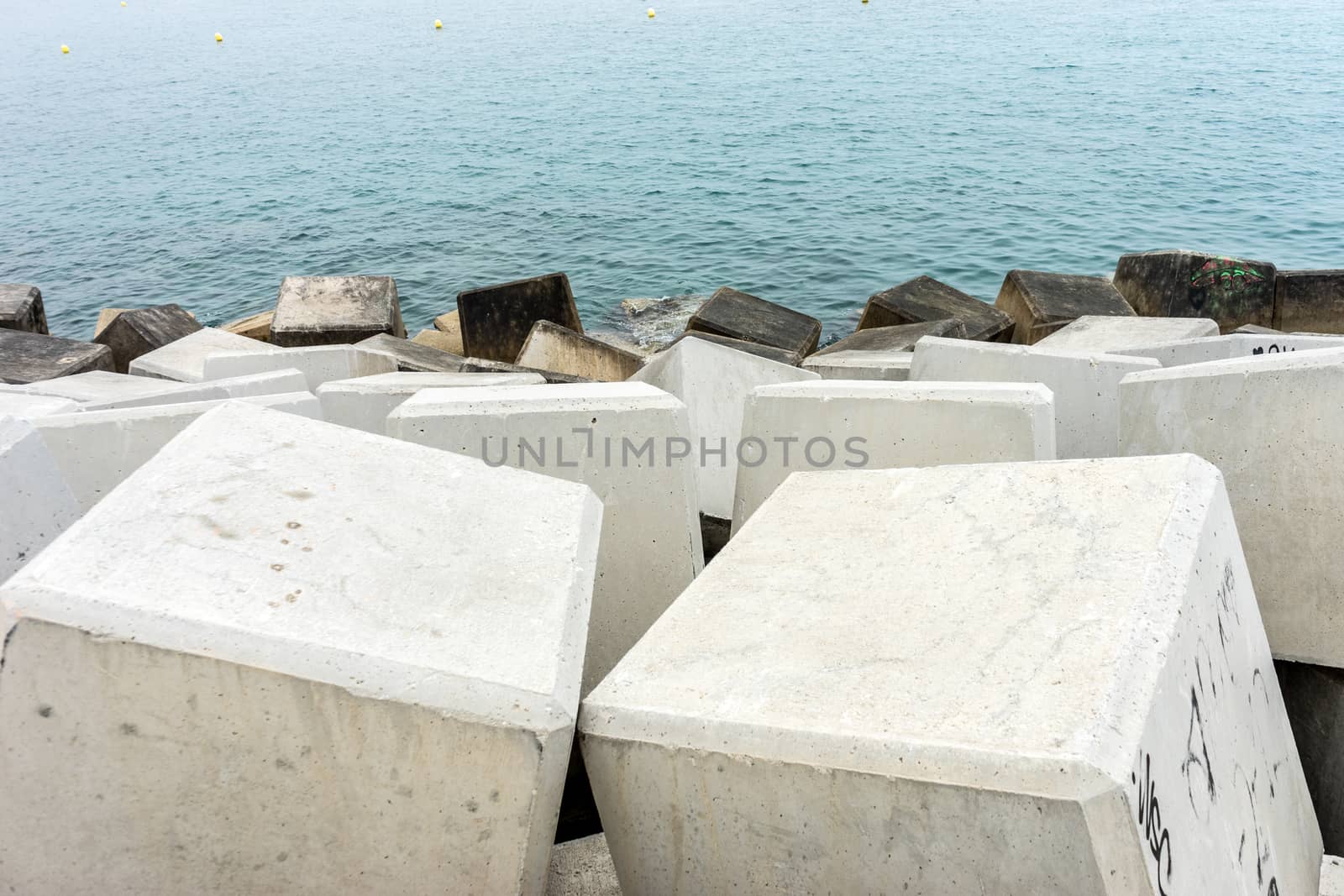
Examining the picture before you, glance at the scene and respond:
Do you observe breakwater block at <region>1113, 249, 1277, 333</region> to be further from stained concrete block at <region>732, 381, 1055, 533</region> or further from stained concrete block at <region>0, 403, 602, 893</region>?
stained concrete block at <region>0, 403, 602, 893</region>

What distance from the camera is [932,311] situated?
750cm

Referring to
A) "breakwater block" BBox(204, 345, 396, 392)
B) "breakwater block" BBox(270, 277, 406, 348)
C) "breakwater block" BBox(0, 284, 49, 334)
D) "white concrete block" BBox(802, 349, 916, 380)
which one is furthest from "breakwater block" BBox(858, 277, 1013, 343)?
"breakwater block" BBox(0, 284, 49, 334)

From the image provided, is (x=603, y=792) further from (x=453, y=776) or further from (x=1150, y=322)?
(x=1150, y=322)

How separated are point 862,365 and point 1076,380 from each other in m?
1.55

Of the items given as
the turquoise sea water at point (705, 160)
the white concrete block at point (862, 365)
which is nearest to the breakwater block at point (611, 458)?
the white concrete block at point (862, 365)

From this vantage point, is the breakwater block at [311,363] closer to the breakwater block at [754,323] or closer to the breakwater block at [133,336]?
the breakwater block at [754,323]

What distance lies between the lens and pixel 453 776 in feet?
4.94

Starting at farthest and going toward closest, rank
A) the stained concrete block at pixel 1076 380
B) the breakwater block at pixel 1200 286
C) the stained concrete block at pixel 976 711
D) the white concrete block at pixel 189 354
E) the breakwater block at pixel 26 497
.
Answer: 1. the breakwater block at pixel 1200 286
2. the white concrete block at pixel 189 354
3. the stained concrete block at pixel 1076 380
4. the breakwater block at pixel 26 497
5. the stained concrete block at pixel 976 711

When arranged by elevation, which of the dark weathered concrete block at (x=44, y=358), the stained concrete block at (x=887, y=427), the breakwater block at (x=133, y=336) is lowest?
the breakwater block at (x=133, y=336)

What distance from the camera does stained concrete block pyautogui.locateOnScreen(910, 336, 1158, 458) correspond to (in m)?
3.40

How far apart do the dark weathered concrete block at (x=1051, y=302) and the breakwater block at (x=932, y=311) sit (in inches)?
5.9

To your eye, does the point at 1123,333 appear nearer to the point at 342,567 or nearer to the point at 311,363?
the point at 311,363

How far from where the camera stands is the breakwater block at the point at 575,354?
19.2 feet

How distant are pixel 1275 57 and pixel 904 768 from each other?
2719 cm
